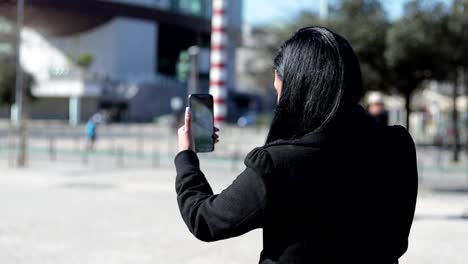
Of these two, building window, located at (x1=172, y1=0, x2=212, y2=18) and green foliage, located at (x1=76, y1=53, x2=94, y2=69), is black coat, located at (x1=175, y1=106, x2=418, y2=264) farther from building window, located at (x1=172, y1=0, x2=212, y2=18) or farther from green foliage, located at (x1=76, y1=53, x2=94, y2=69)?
building window, located at (x1=172, y1=0, x2=212, y2=18)

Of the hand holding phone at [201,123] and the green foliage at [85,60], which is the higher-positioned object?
the green foliage at [85,60]

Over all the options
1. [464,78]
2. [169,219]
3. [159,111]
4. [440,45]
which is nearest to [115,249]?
[169,219]

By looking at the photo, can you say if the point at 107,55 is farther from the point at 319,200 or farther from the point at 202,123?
the point at 319,200

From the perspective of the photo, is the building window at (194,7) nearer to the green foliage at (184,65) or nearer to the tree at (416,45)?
Result: the green foliage at (184,65)

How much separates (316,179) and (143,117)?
6479 centimetres

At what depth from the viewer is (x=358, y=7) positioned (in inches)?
961

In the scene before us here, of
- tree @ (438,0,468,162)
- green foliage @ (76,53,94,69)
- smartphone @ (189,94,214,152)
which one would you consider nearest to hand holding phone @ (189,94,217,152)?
smartphone @ (189,94,214,152)

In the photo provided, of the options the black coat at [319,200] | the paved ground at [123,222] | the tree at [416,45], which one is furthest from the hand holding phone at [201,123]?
the tree at [416,45]

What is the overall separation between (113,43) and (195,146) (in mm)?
65730

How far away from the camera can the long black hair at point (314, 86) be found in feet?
6.15

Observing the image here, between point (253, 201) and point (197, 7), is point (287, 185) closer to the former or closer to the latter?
point (253, 201)

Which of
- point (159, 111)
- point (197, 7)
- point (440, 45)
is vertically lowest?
point (159, 111)

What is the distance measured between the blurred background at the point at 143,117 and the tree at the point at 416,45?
0.16 feet

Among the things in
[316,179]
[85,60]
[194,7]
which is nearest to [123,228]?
[316,179]
